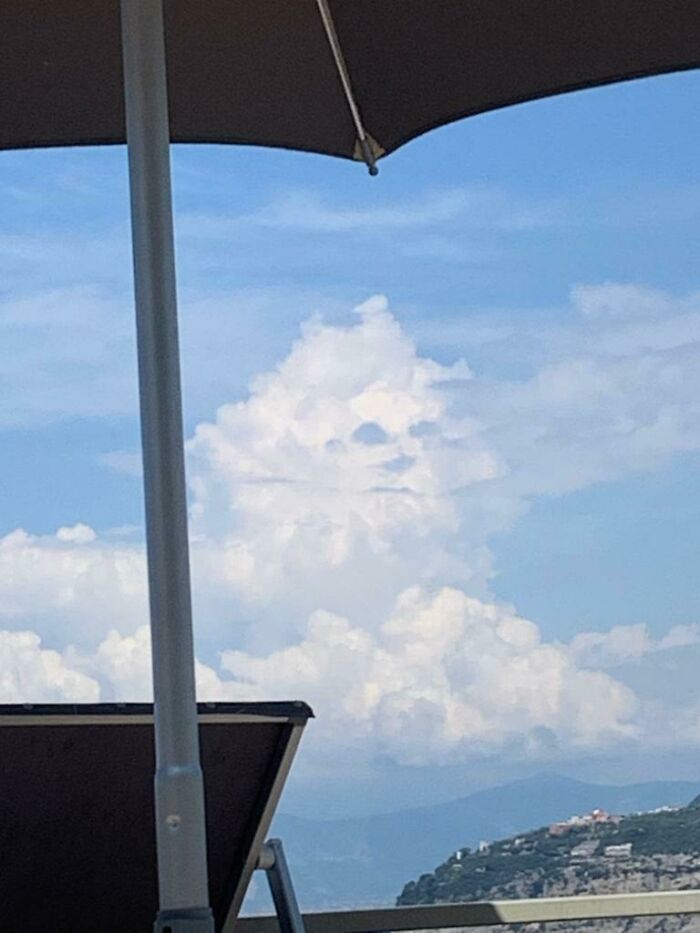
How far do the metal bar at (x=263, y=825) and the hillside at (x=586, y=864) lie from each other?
1.05m

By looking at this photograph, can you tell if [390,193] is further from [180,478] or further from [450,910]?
[180,478]

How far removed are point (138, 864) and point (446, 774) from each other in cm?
385

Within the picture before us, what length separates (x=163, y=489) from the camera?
1721 mm

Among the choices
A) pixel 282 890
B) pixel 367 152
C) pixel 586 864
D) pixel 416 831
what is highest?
pixel 367 152

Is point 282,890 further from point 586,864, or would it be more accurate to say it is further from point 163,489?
point 586,864

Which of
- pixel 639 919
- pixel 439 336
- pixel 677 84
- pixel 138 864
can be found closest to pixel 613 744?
pixel 639 919

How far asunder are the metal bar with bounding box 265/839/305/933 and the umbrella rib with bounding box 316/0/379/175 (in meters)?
1.23

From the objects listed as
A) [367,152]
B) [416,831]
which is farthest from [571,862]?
[367,152]

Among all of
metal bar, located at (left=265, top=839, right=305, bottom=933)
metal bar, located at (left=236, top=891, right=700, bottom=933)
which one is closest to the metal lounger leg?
metal bar, located at (left=265, top=839, right=305, bottom=933)

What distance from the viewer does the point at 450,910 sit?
2.96m

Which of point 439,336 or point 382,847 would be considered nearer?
point 382,847

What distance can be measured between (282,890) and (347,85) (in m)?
1.34

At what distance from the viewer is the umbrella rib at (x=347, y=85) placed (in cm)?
262

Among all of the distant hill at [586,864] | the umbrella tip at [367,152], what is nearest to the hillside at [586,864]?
the distant hill at [586,864]
